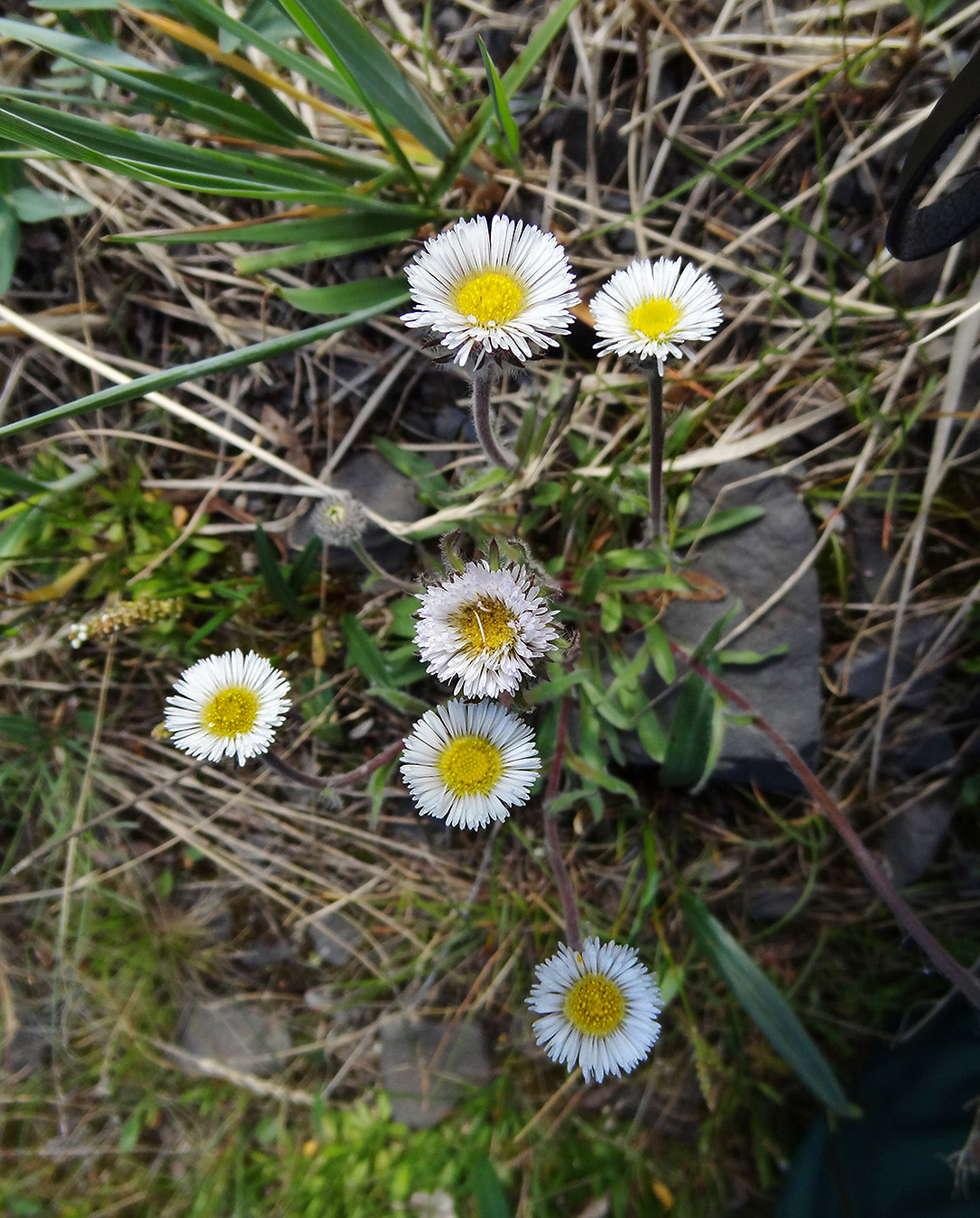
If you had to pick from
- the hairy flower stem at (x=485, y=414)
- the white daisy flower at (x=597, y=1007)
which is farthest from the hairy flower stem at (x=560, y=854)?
the hairy flower stem at (x=485, y=414)

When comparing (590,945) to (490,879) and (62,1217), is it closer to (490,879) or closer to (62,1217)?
(490,879)

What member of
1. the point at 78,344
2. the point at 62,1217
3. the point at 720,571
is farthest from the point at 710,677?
the point at 62,1217

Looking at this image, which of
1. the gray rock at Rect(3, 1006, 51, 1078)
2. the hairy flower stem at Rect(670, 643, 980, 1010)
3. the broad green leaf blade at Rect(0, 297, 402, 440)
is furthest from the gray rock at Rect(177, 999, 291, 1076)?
the broad green leaf blade at Rect(0, 297, 402, 440)

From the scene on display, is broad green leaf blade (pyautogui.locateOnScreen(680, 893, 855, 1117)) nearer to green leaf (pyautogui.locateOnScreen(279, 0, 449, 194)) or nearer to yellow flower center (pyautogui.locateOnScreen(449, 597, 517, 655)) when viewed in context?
yellow flower center (pyautogui.locateOnScreen(449, 597, 517, 655))

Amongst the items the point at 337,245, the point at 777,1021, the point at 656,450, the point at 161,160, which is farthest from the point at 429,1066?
the point at 161,160

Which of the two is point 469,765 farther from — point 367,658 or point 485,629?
point 367,658
